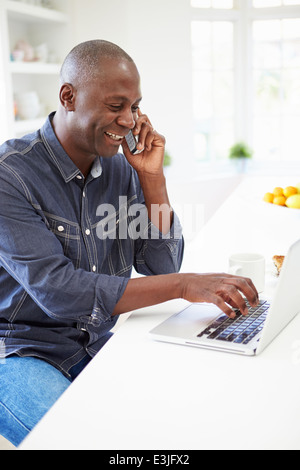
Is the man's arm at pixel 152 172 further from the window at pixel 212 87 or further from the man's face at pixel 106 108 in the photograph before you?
the window at pixel 212 87

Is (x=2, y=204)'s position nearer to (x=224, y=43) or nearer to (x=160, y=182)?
(x=160, y=182)

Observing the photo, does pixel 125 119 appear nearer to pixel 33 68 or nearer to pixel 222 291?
pixel 222 291

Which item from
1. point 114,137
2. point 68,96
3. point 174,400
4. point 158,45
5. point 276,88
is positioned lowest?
point 174,400

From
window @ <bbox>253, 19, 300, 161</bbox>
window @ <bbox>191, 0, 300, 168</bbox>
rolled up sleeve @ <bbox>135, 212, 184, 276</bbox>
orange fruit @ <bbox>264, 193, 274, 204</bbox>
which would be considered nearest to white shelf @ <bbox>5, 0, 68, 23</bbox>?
window @ <bbox>191, 0, 300, 168</bbox>

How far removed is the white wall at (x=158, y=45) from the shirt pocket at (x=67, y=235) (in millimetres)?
3122

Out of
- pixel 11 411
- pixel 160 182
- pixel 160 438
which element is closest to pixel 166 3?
pixel 160 182

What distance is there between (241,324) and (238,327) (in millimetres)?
20

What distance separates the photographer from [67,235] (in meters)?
1.44

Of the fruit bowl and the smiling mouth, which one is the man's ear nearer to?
the smiling mouth

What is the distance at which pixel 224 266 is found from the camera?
166cm

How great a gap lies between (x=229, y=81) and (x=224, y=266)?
3.91 metres

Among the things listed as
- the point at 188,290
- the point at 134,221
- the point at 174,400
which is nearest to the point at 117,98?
the point at 134,221

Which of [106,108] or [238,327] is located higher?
[106,108]

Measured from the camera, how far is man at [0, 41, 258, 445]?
126cm
